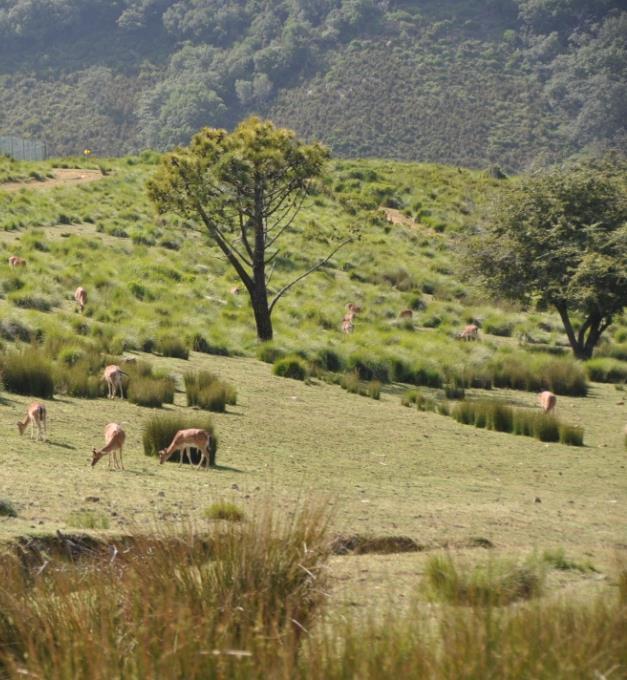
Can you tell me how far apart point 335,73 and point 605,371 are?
10600cm

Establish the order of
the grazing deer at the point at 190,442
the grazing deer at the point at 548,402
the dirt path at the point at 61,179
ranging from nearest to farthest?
the grazing deer at the point at 190,442
the grazing deer at the point at 548,402
the dirt path at the point at 61,179

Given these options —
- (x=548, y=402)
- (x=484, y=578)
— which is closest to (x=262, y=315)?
(x=548, y=402)

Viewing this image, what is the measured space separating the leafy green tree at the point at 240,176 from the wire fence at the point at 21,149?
4365cm

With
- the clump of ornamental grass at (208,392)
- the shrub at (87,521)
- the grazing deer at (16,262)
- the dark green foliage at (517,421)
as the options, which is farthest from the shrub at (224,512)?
the grazing deer at (16,262)

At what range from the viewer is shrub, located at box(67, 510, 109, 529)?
9.45 m

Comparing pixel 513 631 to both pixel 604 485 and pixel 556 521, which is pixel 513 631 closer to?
pixel 556 521

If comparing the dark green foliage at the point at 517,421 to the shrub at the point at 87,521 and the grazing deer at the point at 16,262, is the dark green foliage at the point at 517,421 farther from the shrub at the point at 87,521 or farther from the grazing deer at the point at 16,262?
the grazing deer at the point at 16,262

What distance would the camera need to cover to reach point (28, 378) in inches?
709

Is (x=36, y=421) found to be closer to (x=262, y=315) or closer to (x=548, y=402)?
(x=548, y=402)

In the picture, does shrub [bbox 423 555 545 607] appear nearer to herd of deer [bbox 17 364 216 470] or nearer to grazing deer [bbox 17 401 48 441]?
herd of deer [bbox 17 364 216 470]

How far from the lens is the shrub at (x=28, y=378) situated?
58.9 ft

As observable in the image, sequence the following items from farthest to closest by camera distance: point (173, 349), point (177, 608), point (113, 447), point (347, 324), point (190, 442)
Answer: point (347, 324)
point (173, 349)
point (190, 442)
point (113, 447)
point (177, 608)

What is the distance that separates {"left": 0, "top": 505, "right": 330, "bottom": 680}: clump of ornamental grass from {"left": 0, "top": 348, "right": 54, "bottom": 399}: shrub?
36.6 feet

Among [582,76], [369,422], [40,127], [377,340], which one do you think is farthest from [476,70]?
[369,422]
